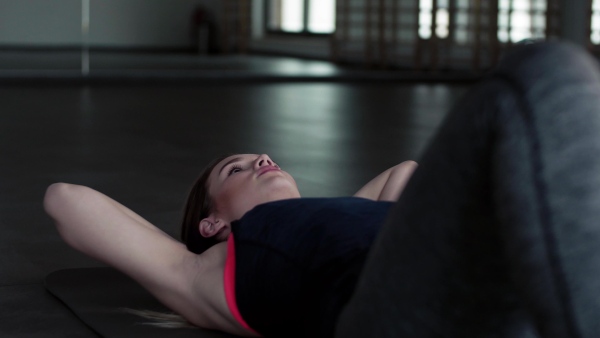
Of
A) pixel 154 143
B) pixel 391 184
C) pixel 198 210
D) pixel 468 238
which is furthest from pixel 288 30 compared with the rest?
pixel 468 238

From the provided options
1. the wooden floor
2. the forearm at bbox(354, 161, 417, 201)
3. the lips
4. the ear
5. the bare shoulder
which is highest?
the lips

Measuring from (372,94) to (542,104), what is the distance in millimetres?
6476

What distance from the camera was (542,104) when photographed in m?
0.91

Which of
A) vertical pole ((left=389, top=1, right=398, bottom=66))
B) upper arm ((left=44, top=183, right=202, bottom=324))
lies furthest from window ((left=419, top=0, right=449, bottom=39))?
upper arm ((left=44, top=183, right=202, bottom=324))

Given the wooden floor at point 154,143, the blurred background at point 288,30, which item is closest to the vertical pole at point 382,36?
the blurred background at point 288,30

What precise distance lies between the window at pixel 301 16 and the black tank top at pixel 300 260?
9378 mm

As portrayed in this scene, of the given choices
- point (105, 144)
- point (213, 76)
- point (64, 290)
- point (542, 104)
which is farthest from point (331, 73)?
point (542, 104)

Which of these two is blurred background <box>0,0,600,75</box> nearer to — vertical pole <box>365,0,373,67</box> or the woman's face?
vertical pole <box>365,0,373,67</box>

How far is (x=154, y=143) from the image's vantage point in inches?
170

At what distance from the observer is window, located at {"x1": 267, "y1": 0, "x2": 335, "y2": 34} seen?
10.7m

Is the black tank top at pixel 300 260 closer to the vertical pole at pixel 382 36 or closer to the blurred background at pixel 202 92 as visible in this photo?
the blurred background at pixel 202 92

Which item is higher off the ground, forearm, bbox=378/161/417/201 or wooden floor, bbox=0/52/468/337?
forearm, bbox=378/161/417/201

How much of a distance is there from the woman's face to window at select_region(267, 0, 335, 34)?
30.0ft

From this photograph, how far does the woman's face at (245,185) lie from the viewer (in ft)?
5.12
